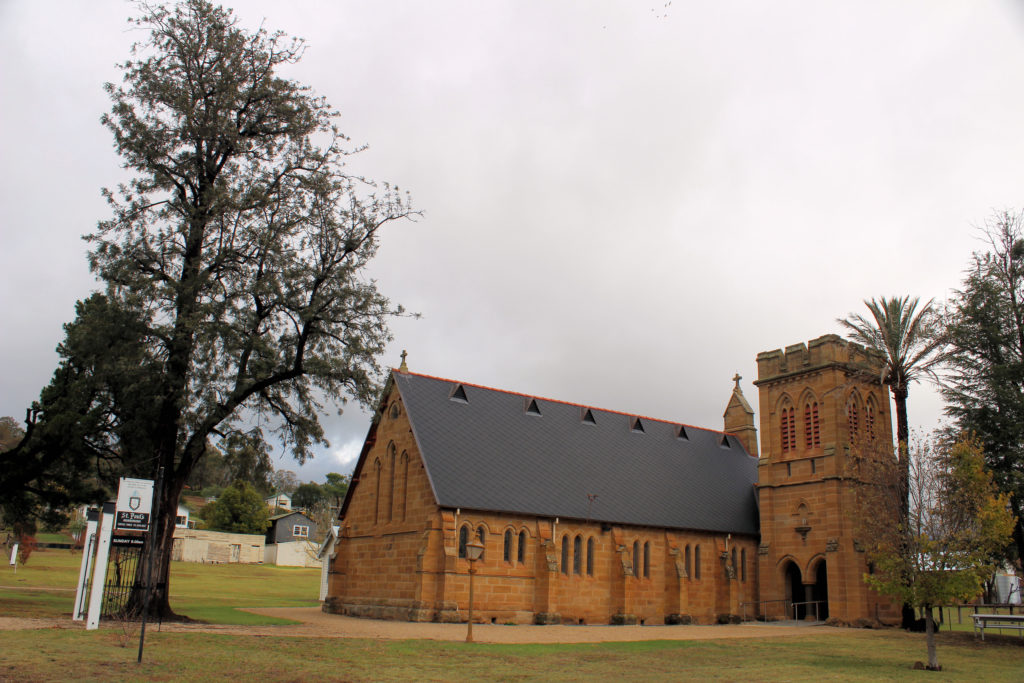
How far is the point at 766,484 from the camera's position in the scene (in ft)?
141

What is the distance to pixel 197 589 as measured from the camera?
1997 inches

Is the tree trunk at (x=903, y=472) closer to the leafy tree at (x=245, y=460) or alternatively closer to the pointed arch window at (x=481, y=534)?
the pointed arch window at (x=481, y=534)

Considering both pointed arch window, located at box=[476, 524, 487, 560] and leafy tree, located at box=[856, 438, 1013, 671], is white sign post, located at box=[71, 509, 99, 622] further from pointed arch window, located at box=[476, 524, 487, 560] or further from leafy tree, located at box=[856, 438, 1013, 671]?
leafy tree, located at box=[856, 438, 1013, 671]

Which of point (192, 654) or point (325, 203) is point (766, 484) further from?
point (192, 654)

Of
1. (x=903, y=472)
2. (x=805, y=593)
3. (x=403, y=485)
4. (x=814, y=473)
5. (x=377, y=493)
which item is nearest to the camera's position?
(x=903, y=472)

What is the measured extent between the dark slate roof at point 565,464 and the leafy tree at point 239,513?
68.6 metres

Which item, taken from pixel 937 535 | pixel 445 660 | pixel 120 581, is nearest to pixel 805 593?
pixel 937 535

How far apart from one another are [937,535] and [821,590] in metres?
22.7

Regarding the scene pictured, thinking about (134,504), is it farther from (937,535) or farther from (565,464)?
(565,464)

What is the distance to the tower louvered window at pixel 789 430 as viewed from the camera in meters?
42.4

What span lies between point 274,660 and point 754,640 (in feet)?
57.4

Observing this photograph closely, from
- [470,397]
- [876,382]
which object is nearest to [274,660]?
[470,397]

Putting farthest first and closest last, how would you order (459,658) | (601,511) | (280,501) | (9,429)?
(280,501), (9,429), (601,511), (459,658)

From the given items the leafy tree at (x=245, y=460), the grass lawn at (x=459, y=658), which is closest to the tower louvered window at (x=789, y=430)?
the grass lawn at (x=459, y=658)
